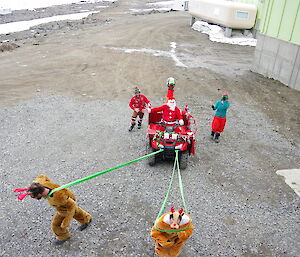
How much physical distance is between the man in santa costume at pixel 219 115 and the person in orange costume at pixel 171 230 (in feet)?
14.0

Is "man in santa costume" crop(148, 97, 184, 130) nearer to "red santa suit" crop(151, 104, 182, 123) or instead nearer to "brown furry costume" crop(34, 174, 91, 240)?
"red santa suit" crop(151, 104, 182, 123)

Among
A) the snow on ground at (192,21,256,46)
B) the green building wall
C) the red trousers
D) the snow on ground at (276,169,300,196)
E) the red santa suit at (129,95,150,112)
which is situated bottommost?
the snow on ground at (276,169,300,196)

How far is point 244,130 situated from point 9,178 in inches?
281

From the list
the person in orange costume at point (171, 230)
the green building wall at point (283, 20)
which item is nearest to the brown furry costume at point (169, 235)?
the person in orange costume at point (171, 230)

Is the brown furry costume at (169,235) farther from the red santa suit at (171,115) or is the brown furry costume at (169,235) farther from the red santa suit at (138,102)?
the red santa suit at (138,102)

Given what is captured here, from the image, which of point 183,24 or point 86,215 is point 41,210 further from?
point 183,24

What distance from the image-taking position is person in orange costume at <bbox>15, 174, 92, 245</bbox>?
3676 millimetres

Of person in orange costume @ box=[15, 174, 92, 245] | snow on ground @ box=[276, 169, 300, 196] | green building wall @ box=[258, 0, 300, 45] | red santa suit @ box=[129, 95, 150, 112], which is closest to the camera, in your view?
person in orange costume @ box=[15, 174, 92, 245]

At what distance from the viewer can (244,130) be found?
8.49 metres

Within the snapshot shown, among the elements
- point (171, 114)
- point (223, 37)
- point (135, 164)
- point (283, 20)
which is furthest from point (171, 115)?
point (223, 37)

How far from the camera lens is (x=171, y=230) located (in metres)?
3.56

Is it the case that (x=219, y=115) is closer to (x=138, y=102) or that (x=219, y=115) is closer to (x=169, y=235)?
(x=138, y=102)

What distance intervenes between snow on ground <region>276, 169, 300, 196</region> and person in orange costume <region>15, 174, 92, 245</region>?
471 cm

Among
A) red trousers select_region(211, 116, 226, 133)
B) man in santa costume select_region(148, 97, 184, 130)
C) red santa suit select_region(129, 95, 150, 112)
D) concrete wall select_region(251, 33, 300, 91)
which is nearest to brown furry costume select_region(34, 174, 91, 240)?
man in santa costume select_region(148, 97, 184, 130)
